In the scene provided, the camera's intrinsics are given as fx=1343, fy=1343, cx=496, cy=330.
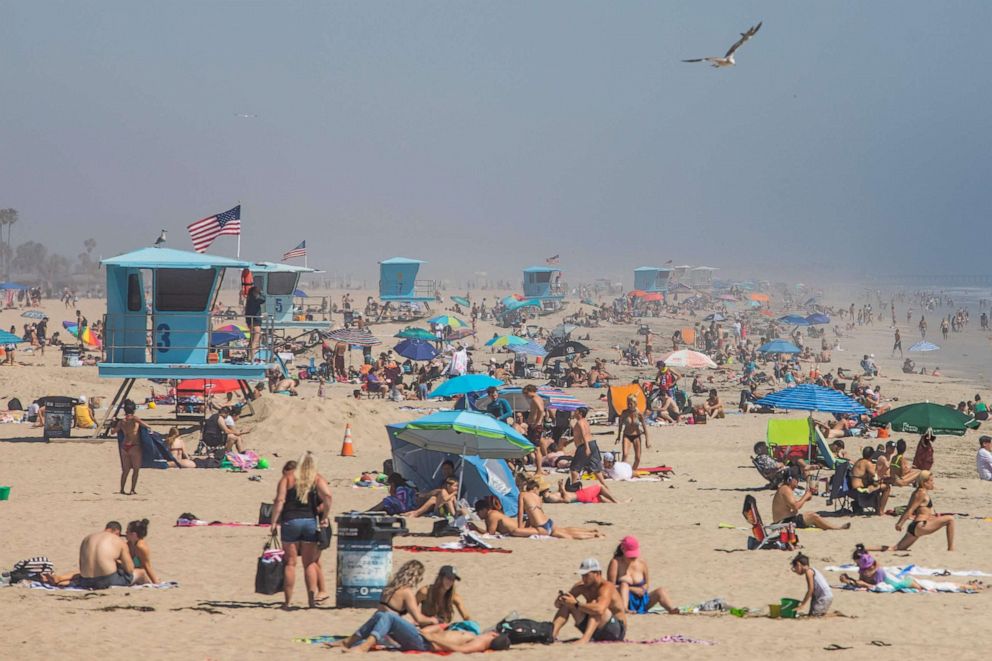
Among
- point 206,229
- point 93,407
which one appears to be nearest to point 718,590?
point 206,229

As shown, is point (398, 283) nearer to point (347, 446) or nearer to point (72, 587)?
point (347, 446)

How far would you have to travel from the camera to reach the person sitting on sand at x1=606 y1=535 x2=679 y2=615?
34.8ft

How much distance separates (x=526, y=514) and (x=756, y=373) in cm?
2734

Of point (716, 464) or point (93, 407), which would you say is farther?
point (93, 407)

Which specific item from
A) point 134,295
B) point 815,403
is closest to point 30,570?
point 134,295

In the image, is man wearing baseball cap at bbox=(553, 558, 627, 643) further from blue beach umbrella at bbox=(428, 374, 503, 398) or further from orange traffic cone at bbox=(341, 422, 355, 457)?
orange traffic cone at bbox=(341, 422, 355, 457)

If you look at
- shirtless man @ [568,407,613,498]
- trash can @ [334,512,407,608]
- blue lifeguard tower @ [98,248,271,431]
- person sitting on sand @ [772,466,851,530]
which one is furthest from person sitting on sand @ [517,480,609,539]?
blue lifeguard tower @ [98,248,271,431]

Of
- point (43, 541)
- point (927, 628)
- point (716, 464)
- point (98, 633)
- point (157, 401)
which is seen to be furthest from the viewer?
point (157, 401)

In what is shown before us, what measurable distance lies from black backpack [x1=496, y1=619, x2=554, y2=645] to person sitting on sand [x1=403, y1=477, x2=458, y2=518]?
5.43 metres

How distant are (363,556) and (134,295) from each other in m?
12.9

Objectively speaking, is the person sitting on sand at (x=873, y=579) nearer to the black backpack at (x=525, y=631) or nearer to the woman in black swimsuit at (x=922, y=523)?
the woman in black swimsuit at (x=922, y=523)

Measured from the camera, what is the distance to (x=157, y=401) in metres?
29.1

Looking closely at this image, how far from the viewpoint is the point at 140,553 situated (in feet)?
36.4

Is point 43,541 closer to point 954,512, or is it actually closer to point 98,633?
point 98,633
